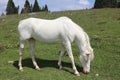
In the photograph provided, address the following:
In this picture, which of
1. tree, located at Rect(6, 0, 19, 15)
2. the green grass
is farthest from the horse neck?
tree, located at Rect(6, 0, 19, 15)

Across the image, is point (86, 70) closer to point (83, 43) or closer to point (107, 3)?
point (83, 43)

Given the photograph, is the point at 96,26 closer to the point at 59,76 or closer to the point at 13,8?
the point at 59,76

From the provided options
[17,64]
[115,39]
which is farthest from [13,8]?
[17,64]

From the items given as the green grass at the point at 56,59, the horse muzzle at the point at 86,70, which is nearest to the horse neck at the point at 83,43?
the horse muzzle at the point at 86,70

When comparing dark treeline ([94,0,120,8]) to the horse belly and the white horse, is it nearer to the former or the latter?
the white horse

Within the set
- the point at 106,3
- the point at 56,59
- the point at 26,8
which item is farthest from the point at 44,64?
the point at 26,8

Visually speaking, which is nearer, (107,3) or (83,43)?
(83,43)

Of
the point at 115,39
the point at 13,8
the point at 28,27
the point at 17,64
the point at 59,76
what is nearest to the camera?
the point at 59,76

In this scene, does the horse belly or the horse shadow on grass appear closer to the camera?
the horse belly

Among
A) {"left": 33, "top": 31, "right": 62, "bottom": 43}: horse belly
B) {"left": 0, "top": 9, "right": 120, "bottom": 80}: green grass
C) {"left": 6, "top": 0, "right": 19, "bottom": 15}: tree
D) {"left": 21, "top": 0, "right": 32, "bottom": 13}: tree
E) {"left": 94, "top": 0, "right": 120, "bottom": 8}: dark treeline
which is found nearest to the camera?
{"left": 0, "top": 9, "right": 120, "bottom": 80}: green grass

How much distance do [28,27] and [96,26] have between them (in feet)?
43.2

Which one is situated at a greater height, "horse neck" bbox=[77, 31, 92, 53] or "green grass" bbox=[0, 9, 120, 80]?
"horse neck" bbox=[77, 31, 92, 53]

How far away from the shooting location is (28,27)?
1366 centimetres

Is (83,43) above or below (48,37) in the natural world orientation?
below
